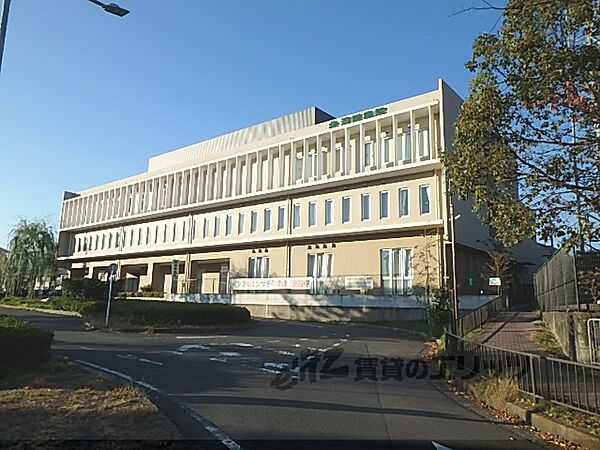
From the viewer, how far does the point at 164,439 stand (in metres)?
5.64

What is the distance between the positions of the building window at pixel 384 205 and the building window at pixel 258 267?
10144 millimetres

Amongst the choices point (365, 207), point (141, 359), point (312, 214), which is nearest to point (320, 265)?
point (312, 214)

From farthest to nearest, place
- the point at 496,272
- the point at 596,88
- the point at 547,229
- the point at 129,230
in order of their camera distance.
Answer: the point at 129,230
the point at 496,272
the point at 547,229
the point at 596,88

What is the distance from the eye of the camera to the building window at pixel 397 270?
2908 cm

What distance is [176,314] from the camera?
2114 cm

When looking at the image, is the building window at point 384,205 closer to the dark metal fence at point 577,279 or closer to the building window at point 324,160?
the building window at point 324,160

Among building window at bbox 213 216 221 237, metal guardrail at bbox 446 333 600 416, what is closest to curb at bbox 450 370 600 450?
metal guardrail at bbox 446 333 600 416

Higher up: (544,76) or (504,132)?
(544,76)

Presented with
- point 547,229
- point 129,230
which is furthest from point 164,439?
point 129,230

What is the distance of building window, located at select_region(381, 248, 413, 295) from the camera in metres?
29.1

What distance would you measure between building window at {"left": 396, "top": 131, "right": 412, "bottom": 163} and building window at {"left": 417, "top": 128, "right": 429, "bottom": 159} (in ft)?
2.13

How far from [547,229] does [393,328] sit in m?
17.2

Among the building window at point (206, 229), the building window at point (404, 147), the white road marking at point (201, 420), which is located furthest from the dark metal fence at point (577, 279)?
the building window at point (206, 229)

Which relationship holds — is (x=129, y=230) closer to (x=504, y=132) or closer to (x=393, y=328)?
(x=393, y=328)
